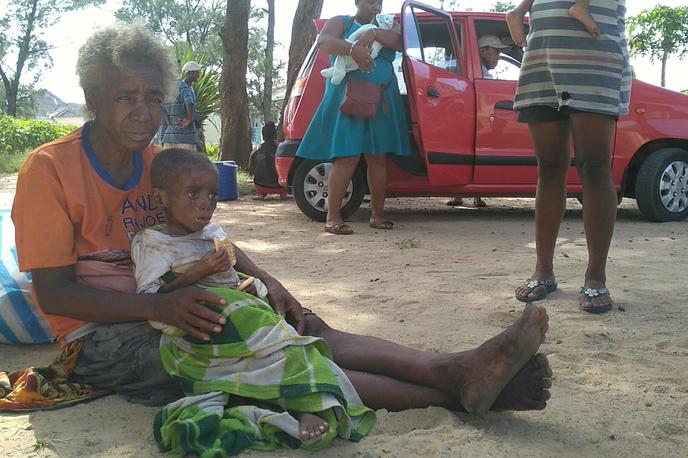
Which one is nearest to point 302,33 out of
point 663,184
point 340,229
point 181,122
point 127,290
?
point 181,122

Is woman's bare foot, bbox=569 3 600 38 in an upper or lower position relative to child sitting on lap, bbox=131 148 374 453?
upper

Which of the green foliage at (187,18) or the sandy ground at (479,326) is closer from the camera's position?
the sandy ground at (479,326)

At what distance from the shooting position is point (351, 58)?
5301 mm

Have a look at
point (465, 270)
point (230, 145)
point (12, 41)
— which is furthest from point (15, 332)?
point (12, 41)

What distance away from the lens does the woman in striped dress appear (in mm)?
3020

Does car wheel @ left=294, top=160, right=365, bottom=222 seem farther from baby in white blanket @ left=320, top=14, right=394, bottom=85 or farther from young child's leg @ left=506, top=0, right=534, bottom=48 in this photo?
young child's leg @ left=506, top=0, right=534, bottom=48

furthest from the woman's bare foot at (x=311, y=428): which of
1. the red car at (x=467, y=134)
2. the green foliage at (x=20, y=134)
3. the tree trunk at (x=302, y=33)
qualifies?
the green foliage at (x=20, y=134)

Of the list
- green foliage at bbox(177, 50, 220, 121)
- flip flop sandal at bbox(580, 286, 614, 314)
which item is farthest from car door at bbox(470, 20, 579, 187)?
green foliage at bbox(177, 50, 220, 121)

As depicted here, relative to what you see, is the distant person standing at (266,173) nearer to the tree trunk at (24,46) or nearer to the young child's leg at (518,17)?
the young child's leg at (518,17)

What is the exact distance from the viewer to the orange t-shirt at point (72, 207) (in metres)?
1.93

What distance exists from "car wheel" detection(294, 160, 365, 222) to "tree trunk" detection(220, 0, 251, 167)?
5546mm

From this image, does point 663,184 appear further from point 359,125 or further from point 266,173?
point 266,173

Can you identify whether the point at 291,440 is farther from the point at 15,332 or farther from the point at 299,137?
the point at 299,137

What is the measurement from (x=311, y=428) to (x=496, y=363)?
54 cm
